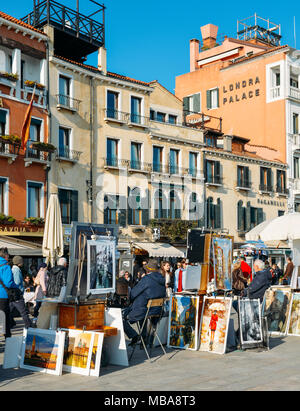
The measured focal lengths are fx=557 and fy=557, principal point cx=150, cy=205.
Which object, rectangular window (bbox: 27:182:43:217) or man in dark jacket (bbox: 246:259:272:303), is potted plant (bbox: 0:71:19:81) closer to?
rectangular window (bbox: 27:182:43:217)

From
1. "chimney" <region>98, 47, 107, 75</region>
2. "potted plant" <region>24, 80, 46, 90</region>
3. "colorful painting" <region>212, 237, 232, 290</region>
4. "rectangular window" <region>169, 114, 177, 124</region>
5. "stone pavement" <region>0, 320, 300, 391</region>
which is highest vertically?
"chimney" <region>98, 47, 107, 75</region>

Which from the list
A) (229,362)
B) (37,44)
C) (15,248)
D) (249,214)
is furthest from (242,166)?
(229,362)

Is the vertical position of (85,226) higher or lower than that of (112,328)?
higher

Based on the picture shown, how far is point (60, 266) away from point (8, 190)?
11.9 meters

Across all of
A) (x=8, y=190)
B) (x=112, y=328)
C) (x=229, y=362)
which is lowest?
(x=229, y=362)

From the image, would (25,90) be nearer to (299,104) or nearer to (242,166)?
(242,166)

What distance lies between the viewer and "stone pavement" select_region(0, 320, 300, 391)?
7.09 meters

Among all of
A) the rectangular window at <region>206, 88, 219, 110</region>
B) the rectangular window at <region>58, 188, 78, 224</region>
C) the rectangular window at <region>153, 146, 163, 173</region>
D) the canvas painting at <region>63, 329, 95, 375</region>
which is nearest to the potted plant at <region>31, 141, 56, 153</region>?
the rectangular window at <region>58, 188, 78, 224</region>

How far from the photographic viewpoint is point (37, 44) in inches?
990

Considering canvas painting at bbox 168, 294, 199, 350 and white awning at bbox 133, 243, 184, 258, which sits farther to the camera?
white awning at bbox 133, 243, 184, 258

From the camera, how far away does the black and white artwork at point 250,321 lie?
997 cm

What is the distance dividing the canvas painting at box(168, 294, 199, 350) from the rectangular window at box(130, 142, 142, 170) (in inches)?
762

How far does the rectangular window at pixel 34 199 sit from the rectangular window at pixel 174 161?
876 cm

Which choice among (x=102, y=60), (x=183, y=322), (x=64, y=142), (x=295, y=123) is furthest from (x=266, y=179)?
(x=183, y=322)
